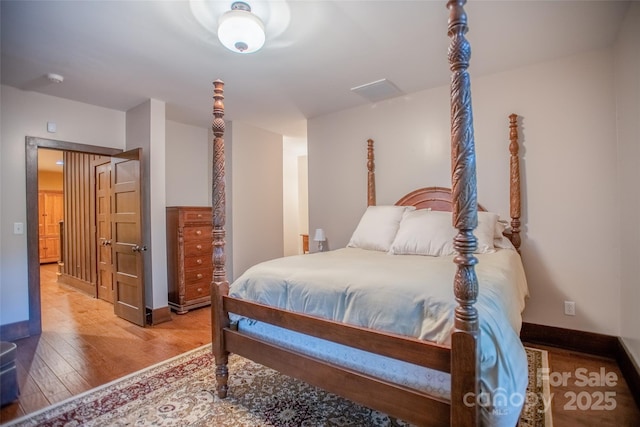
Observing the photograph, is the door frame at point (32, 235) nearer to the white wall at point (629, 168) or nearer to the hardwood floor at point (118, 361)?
the hardwood floor at point (118, 361)

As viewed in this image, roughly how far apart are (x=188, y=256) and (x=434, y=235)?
2978 mm

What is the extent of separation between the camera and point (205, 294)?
4074 millimetres

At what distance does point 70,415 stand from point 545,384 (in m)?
3.01

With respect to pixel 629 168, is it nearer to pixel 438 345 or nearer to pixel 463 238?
pixel 463 238

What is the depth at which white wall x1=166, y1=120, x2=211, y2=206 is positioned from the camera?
441cm

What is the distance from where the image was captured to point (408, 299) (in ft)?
4.50

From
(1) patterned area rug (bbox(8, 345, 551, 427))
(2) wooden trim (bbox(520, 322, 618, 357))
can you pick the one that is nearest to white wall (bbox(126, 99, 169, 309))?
(1) patterned area rug (bbox(8, 345, 551, 427))

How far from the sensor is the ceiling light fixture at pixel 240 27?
1.88 m

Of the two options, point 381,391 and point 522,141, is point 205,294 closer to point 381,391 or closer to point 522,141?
point 381,391

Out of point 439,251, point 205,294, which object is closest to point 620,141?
point 439,251

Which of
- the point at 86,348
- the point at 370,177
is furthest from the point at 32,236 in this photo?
the point at 370,177

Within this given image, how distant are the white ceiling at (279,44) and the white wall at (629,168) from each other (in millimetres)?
195

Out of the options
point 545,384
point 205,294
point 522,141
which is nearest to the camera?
A: point 545,384

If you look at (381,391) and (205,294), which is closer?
(381,391)
